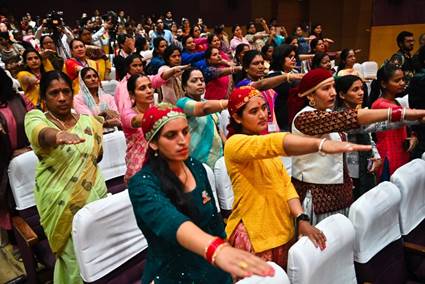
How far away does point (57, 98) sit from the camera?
1788 mm

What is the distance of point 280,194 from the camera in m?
1.55

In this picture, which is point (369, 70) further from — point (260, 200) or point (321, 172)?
point (260, 200)

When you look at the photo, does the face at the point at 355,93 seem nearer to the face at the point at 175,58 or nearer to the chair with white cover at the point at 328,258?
the chair with white cover at the point at 328,258

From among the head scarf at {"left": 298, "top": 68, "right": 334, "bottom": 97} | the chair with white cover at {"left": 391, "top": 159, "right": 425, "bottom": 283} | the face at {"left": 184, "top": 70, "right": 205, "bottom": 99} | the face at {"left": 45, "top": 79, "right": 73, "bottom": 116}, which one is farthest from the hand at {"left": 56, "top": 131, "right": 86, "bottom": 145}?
the chair with white cover at {"left": 391, "top": 159, "right": 425, "bottom": 283}

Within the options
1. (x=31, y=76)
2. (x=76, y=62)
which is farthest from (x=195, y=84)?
(x=76, y=62)

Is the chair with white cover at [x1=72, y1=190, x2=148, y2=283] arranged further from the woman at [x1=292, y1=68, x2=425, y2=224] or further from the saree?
the woman at [x1=292, y1=68, x2=425, y2=224]

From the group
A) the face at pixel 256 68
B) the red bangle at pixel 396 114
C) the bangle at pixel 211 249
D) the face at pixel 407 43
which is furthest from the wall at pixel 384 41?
the bangle at pixel 211 249

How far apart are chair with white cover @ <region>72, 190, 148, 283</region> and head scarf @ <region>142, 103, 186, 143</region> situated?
62cm

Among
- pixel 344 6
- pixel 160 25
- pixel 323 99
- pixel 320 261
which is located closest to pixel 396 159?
pixel 323 99

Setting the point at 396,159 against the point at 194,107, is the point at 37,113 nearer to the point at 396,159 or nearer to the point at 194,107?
the point at 194,107

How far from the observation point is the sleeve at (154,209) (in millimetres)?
988

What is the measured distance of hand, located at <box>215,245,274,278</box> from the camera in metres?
0.78

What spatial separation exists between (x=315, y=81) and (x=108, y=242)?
3.90 feet

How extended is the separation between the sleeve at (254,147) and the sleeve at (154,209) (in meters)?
0.35
